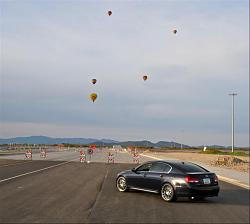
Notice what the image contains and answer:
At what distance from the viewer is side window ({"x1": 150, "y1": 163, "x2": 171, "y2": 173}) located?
53.3 ft

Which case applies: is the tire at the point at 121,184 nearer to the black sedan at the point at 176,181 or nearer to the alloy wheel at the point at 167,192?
the black sedan at the point at 176,181

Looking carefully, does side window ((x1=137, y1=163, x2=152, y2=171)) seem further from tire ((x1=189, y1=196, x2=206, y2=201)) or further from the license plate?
the license plate

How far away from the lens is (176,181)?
50.3ft

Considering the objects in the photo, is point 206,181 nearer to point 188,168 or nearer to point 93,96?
point 188,168

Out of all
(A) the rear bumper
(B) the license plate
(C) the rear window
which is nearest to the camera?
(A) the rear bumper

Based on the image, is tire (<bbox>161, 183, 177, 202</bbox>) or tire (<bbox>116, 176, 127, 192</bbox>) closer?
tire (<bbox>161, 183, 177, 202</bbox>)

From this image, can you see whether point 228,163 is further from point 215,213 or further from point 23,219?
point 23,219

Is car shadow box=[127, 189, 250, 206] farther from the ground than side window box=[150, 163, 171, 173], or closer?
closer

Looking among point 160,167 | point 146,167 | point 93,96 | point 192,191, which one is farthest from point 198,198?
point 93,96

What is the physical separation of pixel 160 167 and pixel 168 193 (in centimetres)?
137

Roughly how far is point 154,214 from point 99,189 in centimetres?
672

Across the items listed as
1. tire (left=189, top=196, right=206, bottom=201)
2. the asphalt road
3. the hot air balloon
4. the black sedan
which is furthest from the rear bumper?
the hot air balloon

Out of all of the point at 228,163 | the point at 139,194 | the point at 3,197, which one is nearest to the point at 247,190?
the point at 139,194

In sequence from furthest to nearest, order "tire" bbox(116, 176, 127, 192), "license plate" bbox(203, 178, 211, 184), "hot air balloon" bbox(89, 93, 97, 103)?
1. "hot air balloon" bbox(89, 93, 97, 103)
2. "tire" bbox(116, 176, 127, 192)
3. "license plate" bbox(203, 178, 211, 184)
